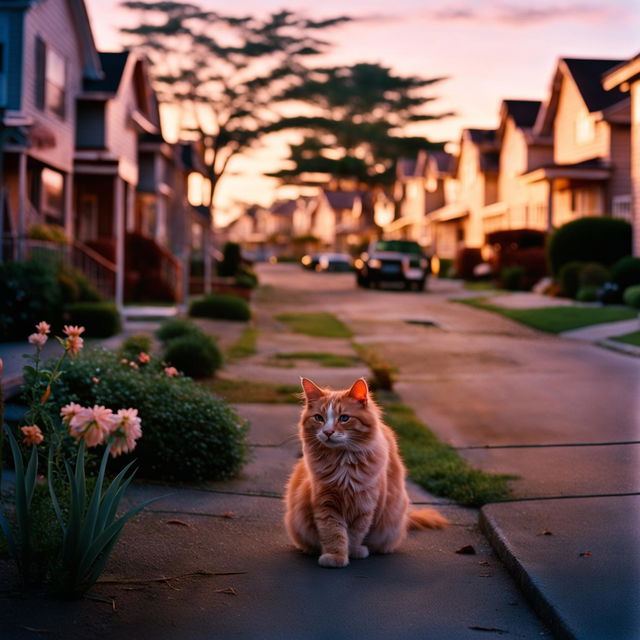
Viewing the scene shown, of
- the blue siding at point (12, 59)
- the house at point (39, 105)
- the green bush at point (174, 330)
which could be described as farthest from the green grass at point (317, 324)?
the blue siding at point (12, 59)

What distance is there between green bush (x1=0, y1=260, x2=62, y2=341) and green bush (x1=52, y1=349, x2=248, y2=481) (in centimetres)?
701

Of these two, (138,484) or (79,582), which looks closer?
(79,582)

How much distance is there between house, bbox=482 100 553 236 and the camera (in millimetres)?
42125

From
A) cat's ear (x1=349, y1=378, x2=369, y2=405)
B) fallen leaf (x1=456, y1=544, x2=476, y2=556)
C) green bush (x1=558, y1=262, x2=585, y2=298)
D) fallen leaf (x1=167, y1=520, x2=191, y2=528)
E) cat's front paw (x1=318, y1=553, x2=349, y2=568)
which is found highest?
green bush (x1=558, y1=262, x2=585, y2=298)

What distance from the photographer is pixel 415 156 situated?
7038cm

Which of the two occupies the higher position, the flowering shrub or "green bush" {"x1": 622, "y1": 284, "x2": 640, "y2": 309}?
"green bush" {"x1": 622, "y1": 284, "x2": 640, "y2": 309}

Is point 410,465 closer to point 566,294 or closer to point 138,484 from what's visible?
point 138,484

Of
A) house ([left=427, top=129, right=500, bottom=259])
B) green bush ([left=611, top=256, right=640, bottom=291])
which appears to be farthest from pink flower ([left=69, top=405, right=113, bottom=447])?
house ([left=427, top=129, right=500, bottom=259])

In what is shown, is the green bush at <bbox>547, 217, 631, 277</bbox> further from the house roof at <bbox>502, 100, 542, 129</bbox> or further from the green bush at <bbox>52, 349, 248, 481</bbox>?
the green bush at <bbox>52, 349, 248, 481</bbox>

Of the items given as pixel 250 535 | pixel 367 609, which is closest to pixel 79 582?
pixel 367 609

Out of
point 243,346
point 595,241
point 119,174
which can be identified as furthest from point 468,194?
point 243,346

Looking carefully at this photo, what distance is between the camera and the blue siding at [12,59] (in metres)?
21.9

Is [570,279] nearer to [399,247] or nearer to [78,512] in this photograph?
[399,247]

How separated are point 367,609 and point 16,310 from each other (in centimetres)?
1199
